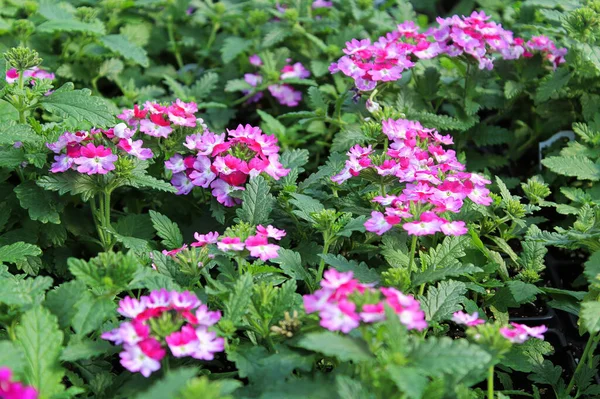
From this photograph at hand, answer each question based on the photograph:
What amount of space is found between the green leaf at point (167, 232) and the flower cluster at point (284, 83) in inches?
51.6

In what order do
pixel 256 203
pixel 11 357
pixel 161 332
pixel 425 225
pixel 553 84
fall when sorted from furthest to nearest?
pixel 553 84 → pixel 256 203 → pixel 425 225 → pixel 161 332 → pixel 11 357

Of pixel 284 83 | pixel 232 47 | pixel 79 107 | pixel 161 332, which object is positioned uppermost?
pixel 79 107

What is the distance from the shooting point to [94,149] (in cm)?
225

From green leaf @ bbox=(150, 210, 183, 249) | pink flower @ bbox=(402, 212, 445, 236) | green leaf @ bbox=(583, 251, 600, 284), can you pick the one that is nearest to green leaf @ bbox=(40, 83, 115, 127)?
green leaf @ bbox=(150, 210, 183, 249)

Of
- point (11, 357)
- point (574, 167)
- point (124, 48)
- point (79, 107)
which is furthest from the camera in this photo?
point (124, 48)

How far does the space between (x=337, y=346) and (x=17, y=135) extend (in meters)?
1.31

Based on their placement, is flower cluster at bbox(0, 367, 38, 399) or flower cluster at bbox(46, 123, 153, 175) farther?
flower cluster at bbox(46, 123, 153, 175)

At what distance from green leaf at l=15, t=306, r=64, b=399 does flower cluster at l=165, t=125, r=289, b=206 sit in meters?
0.77

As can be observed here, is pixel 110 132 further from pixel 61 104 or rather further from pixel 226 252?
pixel 226 252

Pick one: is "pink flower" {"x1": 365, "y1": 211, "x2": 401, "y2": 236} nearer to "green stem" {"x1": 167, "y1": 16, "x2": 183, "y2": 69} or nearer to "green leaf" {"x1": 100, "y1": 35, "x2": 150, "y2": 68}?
"green leaf" {"x1": 100, "y1": 35, "x2": 150, "y2": 68}

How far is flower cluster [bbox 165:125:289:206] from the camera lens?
93.4 inches

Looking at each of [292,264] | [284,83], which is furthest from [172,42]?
[292,264]

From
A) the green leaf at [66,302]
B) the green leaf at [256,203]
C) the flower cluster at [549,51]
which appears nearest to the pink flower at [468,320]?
the green leaf at [256,203]

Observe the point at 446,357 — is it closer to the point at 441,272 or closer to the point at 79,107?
the point at 441,272
